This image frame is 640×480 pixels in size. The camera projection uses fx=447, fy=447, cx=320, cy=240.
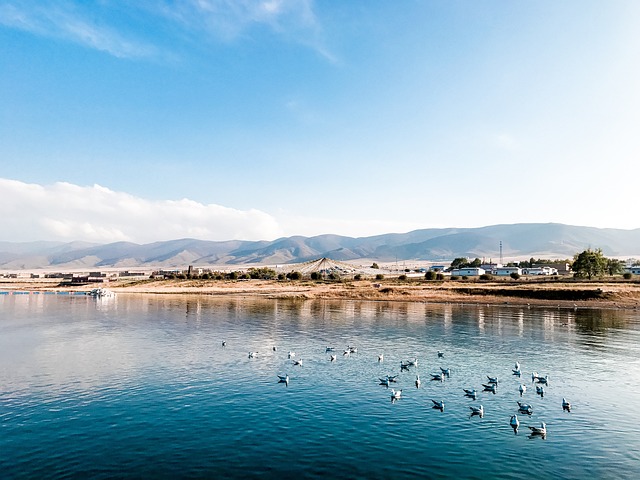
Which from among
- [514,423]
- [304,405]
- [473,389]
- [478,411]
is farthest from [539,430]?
[304,405]

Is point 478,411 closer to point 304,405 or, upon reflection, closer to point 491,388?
point 491,388

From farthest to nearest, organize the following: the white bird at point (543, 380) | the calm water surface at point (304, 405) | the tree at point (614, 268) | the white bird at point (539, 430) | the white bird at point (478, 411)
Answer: the tree at point (614, 268) < the white bird at point (543, 380) < the white bird at point (478, 411) < the white bird at point (539, 430) < the calm water surface at point (304, 405)

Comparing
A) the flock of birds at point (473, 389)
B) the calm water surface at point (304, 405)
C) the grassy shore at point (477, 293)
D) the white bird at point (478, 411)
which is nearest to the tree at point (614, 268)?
the grassy shore at point (477, 293)

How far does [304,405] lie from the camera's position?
32.1 m

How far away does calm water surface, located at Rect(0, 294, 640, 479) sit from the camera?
75.4 ft

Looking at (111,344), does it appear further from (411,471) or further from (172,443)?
(411,471)

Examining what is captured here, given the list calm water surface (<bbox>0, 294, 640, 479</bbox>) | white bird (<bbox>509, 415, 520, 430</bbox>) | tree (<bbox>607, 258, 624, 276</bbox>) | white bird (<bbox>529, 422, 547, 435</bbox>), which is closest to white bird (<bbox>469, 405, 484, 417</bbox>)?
calm water surface (<bbox>0, 294, 640, 479</bbox>)

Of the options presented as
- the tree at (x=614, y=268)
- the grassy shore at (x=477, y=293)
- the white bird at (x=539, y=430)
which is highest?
the tree at (x=614, y=268)

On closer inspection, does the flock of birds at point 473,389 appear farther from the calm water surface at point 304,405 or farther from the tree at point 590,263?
the tree at point 590,263

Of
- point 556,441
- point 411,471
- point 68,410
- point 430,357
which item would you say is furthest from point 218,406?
point 430,357

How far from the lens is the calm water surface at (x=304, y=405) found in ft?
75.4

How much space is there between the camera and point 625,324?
73.2 meters

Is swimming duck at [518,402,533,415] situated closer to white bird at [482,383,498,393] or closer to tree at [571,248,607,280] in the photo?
white bird at [482,383,498,393]

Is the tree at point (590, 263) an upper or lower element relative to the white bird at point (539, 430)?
upper
